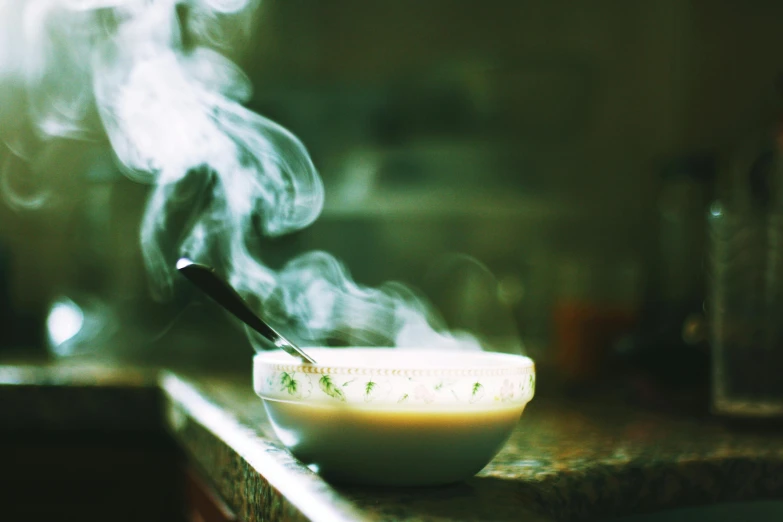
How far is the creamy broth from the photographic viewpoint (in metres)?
0.54

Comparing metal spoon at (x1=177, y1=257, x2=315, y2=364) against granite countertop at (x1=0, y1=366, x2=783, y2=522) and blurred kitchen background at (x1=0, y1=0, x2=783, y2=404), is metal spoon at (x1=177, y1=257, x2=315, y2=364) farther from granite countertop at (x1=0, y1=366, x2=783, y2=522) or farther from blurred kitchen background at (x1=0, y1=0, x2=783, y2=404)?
blurred kitchen background at (x1=0, y1=0, x2=783, y2=404)

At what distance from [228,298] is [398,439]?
6.4 inches

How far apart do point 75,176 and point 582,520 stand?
2.17 m

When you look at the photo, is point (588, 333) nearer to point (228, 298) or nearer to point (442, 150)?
point (228, 298)

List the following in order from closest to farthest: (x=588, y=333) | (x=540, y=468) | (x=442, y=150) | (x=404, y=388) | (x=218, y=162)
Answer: (x=404, y=388)
(x=540, y=468)
(x=218, y=162)
(x=588, y=333)
(x=442, y=150)

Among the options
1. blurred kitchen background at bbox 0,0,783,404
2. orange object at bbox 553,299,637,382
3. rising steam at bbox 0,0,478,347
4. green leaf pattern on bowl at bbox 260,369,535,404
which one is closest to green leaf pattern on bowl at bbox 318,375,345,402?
green leaf pattern on bowl at bbox 260,369,535,404

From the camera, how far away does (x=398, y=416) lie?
21.0 inches

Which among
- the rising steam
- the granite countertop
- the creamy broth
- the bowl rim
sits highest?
the rising steam

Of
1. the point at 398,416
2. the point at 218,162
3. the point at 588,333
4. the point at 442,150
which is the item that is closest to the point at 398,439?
the point at 398,416

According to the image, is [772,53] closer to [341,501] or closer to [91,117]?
[341,501]

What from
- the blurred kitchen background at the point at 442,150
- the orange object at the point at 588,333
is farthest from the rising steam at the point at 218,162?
the blurred kitchen background at the point at 442,150

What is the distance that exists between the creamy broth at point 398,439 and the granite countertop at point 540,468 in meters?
0.01

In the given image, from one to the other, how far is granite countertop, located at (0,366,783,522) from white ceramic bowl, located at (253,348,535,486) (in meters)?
0.02

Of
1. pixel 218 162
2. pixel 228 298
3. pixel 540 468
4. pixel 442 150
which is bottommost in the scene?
pixel 540 468
